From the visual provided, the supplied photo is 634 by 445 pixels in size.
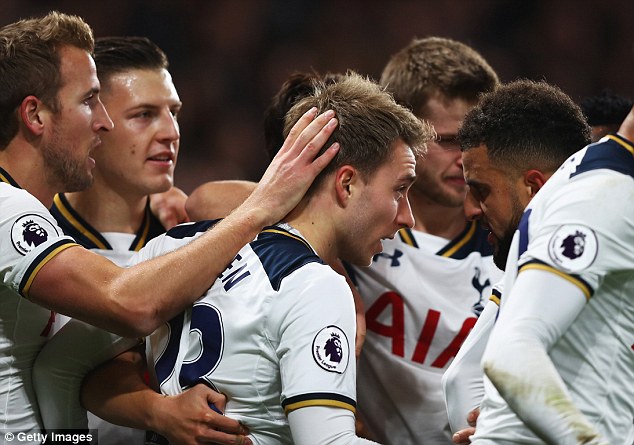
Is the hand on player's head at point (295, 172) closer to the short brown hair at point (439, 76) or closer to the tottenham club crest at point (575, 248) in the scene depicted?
the tottenham club crest at point (575, 248)

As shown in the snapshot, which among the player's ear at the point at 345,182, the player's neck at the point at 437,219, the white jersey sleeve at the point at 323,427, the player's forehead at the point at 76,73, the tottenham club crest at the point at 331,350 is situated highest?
the player's forehead at the point at 76,73

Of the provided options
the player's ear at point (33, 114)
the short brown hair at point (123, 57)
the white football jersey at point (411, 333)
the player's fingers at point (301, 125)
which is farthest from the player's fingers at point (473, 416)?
the short brown hair at point (123, 57)

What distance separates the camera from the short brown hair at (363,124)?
2.49 meters

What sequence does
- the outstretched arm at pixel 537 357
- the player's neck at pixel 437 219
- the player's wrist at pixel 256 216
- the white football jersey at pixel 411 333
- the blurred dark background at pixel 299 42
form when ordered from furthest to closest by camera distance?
the blurred dark background at pixel 299 42
the player's neck at pixel 437 219
the white football jersey at pixel 411 333
the player's wrist at pixel 256 216
the outstretched arm at pixel 537 357

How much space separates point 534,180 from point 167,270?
1059 mm

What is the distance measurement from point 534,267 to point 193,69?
17.9 ft

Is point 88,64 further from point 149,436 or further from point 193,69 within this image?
point 193,69

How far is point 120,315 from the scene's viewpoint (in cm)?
235

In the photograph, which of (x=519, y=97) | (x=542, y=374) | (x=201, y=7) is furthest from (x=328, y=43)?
(x=542, y=374)

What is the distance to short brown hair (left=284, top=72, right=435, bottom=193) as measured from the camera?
8.18ft

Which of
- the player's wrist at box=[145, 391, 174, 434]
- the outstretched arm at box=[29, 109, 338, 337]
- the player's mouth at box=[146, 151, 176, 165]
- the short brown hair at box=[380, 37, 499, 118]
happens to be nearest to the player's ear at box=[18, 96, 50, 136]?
the outstretched arm at box=[29, 109, 338, 337]

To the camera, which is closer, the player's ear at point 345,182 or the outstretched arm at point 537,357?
the outstretched arm at point 537,357
